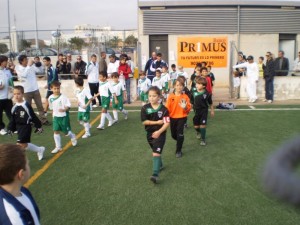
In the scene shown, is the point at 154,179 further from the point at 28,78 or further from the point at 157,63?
the point at 157,63

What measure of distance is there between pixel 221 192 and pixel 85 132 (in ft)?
16.2

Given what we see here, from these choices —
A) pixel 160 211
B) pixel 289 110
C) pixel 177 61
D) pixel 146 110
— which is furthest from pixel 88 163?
pixel 177 61

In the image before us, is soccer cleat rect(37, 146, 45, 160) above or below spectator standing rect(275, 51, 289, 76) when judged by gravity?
below

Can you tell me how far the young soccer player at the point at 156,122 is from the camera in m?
5.61

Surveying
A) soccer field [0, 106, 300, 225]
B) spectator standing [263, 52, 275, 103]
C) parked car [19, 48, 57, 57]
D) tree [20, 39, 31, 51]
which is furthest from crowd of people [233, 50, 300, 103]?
tree [20, 39, 31, 51]

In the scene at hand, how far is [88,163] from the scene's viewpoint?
22.2ft

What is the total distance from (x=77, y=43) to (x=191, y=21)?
11.9 metres

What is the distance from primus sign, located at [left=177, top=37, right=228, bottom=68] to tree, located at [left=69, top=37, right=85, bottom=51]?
10.4m

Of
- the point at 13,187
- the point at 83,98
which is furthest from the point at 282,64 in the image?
the point at 13,187

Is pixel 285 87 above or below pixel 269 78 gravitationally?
below

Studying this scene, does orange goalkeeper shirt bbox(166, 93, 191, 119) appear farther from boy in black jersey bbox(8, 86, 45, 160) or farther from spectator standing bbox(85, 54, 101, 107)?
spectator standing bbox(85, 54, 101, 107)

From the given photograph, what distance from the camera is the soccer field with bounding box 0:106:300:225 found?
450cm

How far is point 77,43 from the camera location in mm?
27406

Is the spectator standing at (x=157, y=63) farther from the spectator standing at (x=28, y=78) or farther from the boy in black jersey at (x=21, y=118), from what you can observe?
the boy in black jersey at (x=21, y=118)
